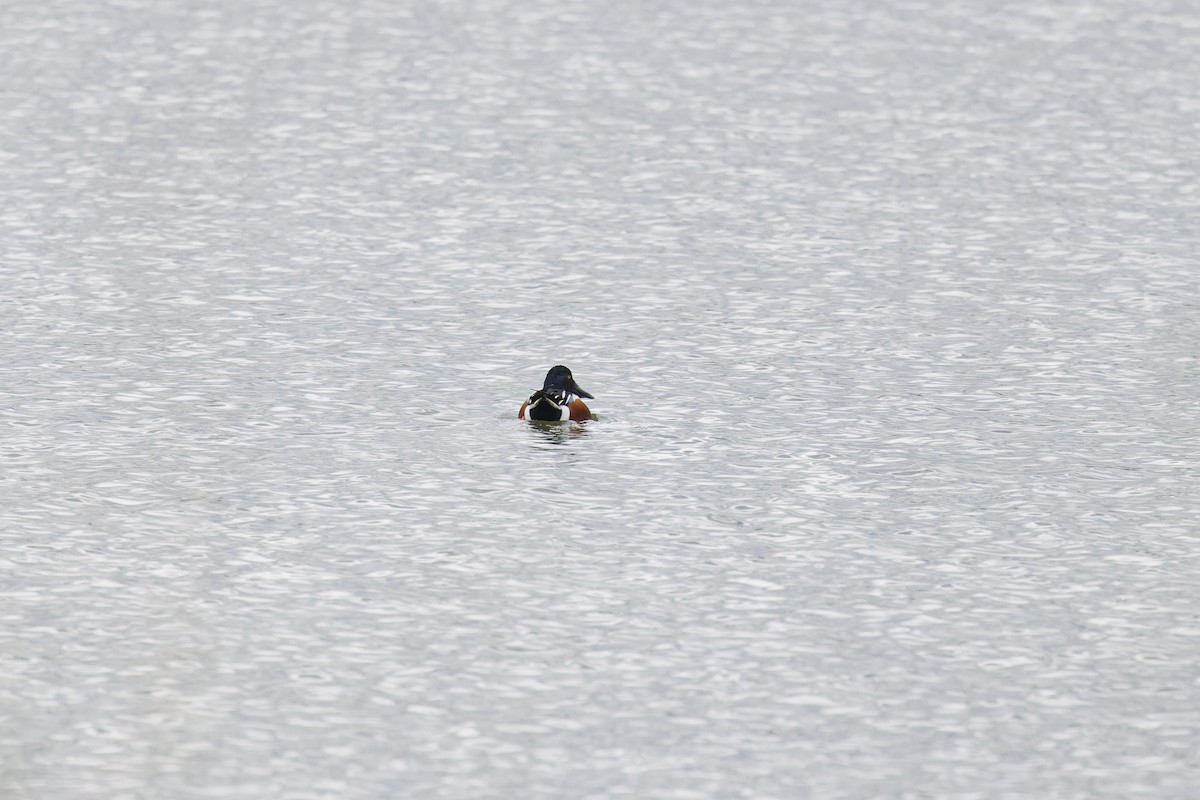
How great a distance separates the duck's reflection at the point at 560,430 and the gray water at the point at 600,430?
58 mm

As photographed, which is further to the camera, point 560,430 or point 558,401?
point 560,430

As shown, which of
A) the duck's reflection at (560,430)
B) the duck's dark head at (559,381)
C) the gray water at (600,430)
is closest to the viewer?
the gray water at (600,430)

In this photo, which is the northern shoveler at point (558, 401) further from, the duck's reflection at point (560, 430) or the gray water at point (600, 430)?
the gray water at point (600, 430)

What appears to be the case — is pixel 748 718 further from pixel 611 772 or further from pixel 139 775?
pixel 139 775

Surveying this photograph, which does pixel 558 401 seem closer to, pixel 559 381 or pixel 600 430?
pixel 559 381

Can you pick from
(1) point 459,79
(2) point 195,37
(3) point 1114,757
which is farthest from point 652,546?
(2) point 195,37

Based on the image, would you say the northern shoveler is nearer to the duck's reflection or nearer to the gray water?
the duck's reflection

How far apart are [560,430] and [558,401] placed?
1.06 ft

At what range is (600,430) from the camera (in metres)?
22.8

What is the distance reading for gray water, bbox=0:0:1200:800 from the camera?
49.4ft

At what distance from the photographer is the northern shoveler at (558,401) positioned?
22.6 m

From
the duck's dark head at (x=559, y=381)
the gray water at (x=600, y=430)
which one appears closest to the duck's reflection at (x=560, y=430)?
the gray water at (x=600, y=430)

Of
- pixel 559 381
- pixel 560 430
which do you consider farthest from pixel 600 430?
pixel 559 381

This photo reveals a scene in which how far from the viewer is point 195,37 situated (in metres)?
47.3
